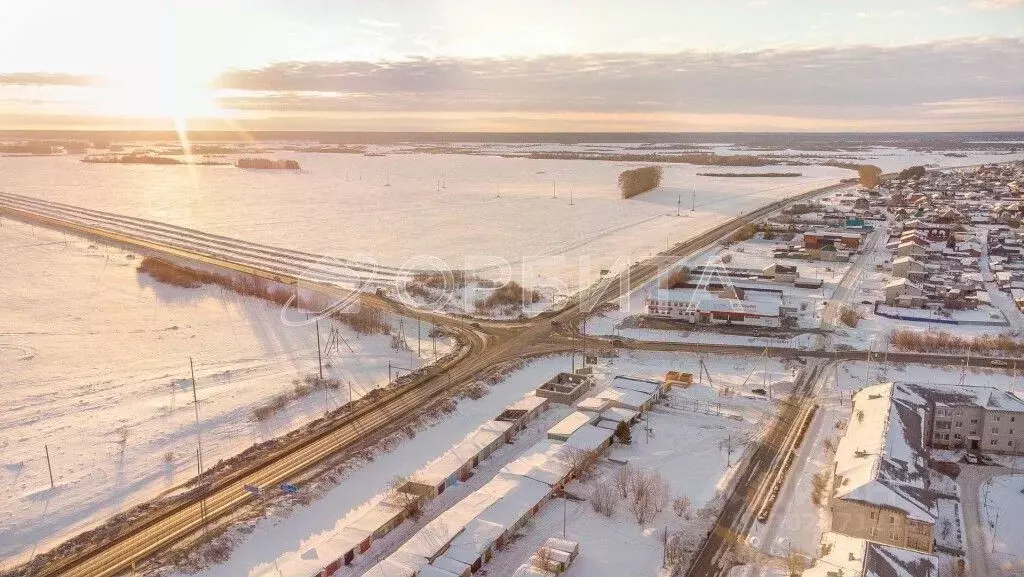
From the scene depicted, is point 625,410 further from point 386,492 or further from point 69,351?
point 69,351

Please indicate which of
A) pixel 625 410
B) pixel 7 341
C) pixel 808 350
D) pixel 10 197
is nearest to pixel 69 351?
pixel 7 341

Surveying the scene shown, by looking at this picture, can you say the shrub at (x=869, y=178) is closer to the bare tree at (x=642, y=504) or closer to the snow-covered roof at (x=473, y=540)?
the bare tree at (x=642, y=504)

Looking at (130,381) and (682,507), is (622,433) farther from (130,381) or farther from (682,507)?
(130,381)

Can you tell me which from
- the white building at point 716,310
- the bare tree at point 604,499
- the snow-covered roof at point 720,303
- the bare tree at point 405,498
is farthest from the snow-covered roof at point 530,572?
the snow-covered roof at point 720,303

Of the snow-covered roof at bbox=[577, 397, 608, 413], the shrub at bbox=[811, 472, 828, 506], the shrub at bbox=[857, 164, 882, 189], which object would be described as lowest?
the shrub at bbox=[811, 472, 828, 506]

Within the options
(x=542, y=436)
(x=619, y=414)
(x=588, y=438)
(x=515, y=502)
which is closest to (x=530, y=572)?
(x=515, y=502)

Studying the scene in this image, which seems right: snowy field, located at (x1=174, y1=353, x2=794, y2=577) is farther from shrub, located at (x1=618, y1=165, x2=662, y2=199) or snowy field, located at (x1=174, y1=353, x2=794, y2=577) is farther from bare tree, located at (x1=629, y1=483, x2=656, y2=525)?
shrub, located at (x1=618, y1=165, x2=662, y2=199)

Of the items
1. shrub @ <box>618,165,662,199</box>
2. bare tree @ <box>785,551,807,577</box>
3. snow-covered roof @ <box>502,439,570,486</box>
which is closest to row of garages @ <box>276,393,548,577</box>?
snow-covered roof @ <box>502,439,570,486</box>
